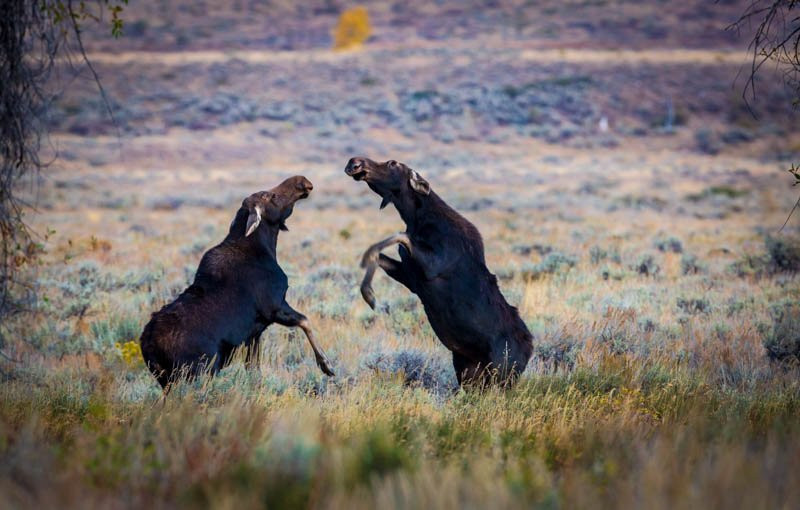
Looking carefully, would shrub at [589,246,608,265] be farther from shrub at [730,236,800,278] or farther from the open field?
shrub at [730,236,800,278]

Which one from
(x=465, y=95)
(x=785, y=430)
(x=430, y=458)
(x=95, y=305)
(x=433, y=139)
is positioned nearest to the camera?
(x=430, y=458)

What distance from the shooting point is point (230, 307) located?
7.04 m

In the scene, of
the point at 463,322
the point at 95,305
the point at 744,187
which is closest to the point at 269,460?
the point at 463,322

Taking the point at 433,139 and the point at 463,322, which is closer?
the point at 463,322

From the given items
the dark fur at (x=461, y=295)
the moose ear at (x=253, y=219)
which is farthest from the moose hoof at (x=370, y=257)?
the moose ear at (x=253, y=219)

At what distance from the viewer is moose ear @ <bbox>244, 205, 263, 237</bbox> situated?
717 cm

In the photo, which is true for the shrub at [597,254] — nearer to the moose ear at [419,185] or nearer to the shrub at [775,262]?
the shrub at [775,262]

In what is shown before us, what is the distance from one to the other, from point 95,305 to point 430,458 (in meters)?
7.54

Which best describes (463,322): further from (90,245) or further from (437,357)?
(90,245)

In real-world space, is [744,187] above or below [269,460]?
below

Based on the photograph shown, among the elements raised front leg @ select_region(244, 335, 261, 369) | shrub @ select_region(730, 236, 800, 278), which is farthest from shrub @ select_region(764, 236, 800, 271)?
raised front leg @ select_region(244, 335, 261, 369)

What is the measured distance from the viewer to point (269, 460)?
173 inches

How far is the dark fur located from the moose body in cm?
102

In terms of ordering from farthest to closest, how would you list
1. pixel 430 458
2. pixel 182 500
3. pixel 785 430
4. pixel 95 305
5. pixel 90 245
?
pixel 90 245 → pixel 95 305 → pixel 785 430 → pixel 430 458 → pixel 182 500
